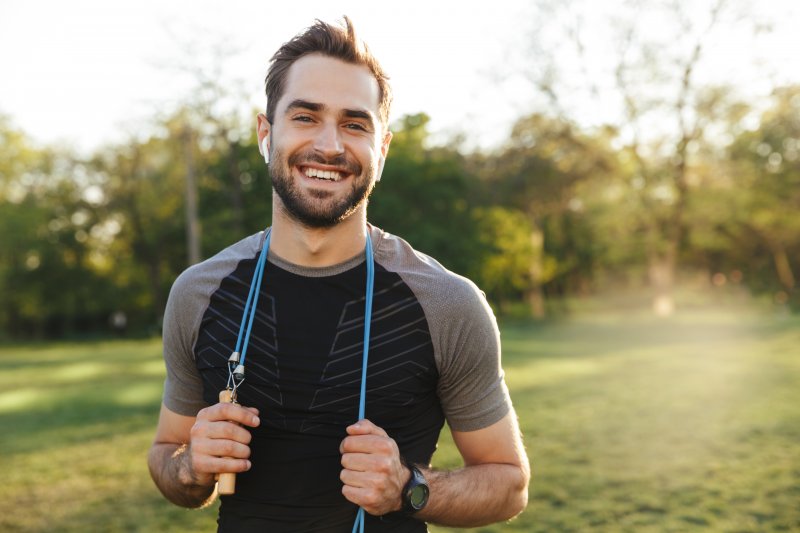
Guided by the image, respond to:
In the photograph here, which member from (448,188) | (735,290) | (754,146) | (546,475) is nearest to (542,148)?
(448,188)

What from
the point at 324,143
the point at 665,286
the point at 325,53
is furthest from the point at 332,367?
the point at 665,286

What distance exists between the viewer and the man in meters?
2.09

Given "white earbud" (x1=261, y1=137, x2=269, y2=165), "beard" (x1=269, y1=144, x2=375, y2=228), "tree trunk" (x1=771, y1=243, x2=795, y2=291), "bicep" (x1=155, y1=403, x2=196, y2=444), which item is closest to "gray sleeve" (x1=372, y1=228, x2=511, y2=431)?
"beard" (x1=269, y1=144, x2=375, y2=228)

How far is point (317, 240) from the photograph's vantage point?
2168 millimetres

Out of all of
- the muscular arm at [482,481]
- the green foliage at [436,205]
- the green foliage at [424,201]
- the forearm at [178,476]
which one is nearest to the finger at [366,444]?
the muscular arm at [482,481]

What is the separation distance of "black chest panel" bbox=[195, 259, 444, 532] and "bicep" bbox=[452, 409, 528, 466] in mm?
154

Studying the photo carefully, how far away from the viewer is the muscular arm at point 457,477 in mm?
1898

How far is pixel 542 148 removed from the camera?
3819 cm

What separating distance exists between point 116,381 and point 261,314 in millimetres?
14529

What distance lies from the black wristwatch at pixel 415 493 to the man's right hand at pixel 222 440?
43 cm

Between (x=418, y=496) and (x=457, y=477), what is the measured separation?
192 millimetres

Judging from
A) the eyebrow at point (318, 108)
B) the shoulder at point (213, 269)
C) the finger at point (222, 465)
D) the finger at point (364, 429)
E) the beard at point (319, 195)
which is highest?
the eyebrow at point (318, 108)

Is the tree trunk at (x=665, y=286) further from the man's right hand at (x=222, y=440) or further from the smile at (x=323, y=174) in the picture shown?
the man's right hand at (x=222, y=440)

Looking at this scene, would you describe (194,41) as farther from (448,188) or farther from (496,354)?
(496,354)
